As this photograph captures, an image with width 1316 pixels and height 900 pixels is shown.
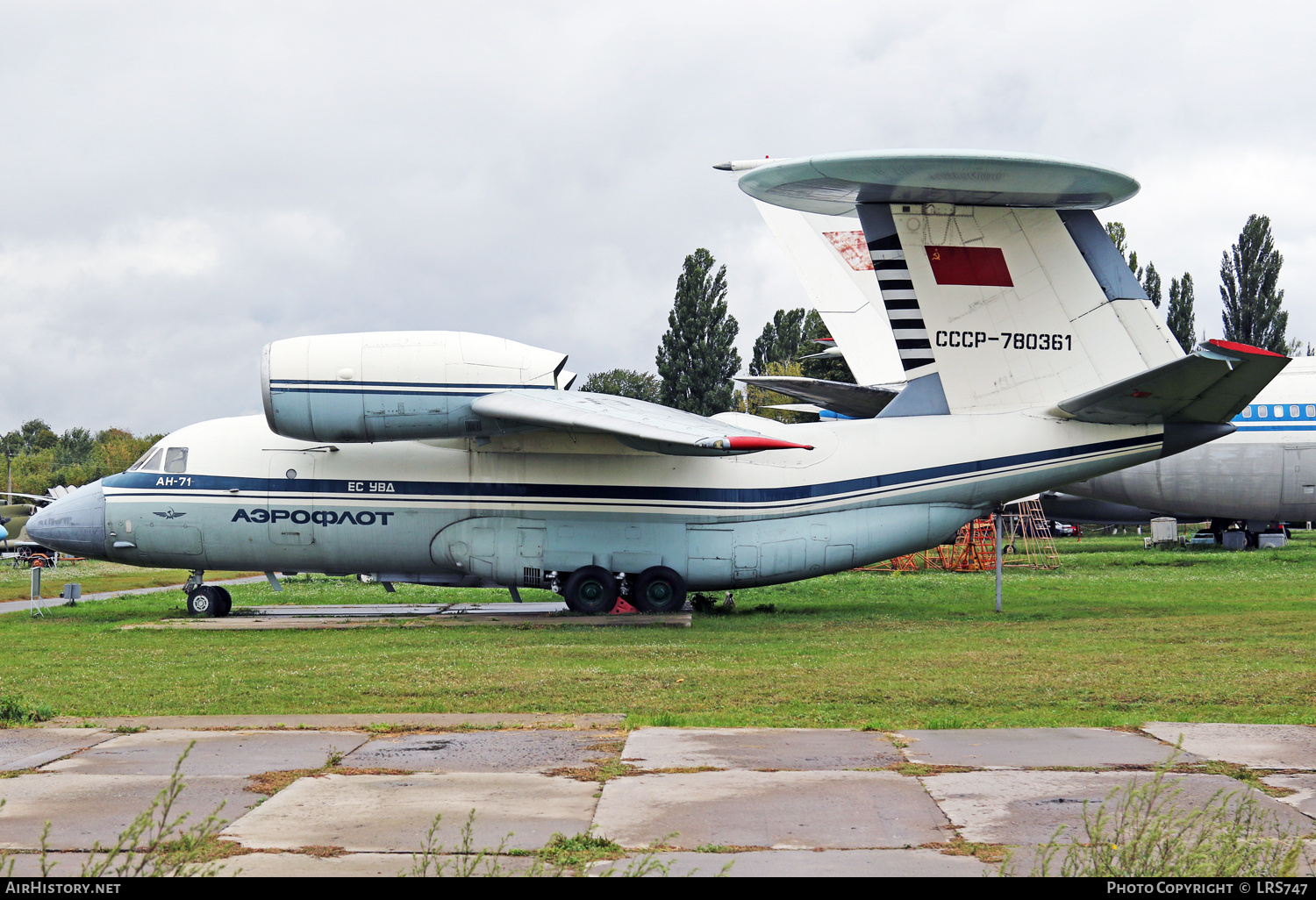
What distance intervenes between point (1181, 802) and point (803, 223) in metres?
22.7

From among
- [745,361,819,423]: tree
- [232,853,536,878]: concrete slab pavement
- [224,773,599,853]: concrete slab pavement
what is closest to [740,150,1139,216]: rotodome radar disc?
[224,773,599,853]: concrete slab pavement

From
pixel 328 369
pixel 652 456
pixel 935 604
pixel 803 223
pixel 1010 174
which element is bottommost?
pixel 935 604

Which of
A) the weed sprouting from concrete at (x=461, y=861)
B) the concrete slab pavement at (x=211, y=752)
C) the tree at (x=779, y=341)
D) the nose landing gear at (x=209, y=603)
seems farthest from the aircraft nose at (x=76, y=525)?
the tree at (x=779, y=341)

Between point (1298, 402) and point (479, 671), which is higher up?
point (1298, 402)

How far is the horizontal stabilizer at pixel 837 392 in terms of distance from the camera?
73.9ft

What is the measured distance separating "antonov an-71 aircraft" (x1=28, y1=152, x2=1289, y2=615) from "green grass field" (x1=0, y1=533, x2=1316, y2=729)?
148cm

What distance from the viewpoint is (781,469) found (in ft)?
60.8

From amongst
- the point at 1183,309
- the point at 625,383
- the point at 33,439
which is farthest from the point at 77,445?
the point at 1183,309

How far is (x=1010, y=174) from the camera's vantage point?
17.0 metres

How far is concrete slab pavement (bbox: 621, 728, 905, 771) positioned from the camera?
22.2ft

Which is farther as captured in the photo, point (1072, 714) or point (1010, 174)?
point (1010, 174)

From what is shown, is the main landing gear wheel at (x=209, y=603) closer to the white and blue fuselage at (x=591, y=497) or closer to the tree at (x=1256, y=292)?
the white and blue fuselage at (x=591, y=497)

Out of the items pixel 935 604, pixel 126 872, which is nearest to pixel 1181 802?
pixel 126 872

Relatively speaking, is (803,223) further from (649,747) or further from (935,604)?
(649,747)
